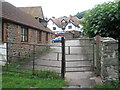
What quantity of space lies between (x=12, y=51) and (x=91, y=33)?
5.22m

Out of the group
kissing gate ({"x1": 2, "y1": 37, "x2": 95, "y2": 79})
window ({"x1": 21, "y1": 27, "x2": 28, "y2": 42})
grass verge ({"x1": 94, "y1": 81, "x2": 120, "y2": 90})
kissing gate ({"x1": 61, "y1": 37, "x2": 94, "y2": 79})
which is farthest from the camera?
window ({"x1": 21, "y1": 27, "x2": 28, "y2": 42})

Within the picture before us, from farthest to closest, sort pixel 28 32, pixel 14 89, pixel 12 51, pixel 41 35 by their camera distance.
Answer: pixel 41 35 → pixel 28 32 → pixel 12 51 → pixel 14 89

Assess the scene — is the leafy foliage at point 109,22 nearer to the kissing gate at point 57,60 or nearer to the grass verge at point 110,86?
the kissing gate at point 57,60

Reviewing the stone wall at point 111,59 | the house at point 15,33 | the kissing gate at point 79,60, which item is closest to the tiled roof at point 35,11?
the house at point 15,33

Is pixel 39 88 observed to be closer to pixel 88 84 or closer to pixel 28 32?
pixel 88 84

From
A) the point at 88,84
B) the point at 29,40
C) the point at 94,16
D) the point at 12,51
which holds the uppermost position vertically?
the point at 94,16

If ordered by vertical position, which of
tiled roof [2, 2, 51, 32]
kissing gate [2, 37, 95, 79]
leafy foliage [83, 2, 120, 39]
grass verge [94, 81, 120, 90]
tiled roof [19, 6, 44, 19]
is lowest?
grass verge [94, 81, 120, 90]

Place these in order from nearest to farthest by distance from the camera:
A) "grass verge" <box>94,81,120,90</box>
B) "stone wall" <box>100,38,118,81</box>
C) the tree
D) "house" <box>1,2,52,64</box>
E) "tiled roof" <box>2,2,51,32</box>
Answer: "grass verge" <box>94,81,120,90</box> < "stone wall" <box>100,38,118,81</box> < the tree < "house" <box>1,2,52,64</box> < "tiled roof" <box>2,2,51,32</box>

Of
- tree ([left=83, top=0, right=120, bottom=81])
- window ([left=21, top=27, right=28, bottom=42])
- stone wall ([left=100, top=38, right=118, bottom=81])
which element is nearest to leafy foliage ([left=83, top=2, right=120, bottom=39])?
tree ([left=83, top=0, right=120, bottom=81])

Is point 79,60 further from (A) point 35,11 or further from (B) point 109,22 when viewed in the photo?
(A) point 35,11

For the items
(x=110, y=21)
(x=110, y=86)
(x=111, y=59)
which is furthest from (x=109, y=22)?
(x=110, y=86)

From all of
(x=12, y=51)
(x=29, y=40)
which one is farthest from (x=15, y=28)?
(x=29, y=40)

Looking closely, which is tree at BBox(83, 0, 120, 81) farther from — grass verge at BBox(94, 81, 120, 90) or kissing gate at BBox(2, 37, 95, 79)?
grass verge at BBox(94, 81, 120, 90)

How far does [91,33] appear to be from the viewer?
691 centimetres
